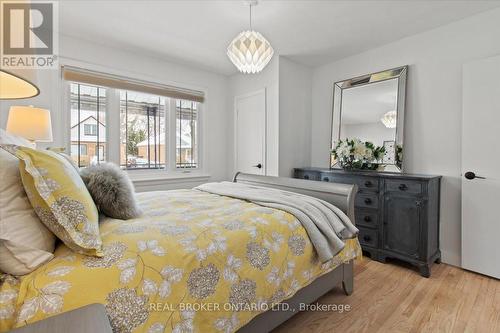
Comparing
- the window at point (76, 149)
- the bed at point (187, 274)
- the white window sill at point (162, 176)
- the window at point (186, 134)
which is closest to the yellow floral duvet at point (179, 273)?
the bed at point (187, 274)

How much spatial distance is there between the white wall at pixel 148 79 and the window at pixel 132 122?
11 centimetres

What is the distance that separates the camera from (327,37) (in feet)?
9.41

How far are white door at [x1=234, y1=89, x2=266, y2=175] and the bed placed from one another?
81.5 inches

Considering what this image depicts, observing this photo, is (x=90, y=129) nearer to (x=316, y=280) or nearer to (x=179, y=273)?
(x=179, y=273)

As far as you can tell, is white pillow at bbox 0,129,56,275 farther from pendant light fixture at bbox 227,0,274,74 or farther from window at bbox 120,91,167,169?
window at bbox 120,91,167,169

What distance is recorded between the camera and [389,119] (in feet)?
9.67

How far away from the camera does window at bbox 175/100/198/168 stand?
3834 mm

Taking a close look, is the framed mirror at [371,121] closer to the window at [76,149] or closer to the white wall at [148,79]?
the white wall at [148,79]

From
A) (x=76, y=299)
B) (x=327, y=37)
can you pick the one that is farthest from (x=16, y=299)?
(x=327, y=37)

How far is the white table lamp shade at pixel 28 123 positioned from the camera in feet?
6.88

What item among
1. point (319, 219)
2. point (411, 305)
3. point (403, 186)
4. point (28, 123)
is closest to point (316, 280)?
point (319, 219)

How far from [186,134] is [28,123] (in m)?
2.02

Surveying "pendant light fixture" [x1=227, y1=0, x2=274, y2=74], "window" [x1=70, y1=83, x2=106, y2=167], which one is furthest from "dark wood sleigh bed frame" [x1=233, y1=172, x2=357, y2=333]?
"window" [x1=70, y1=83, x2=106, y2=167]

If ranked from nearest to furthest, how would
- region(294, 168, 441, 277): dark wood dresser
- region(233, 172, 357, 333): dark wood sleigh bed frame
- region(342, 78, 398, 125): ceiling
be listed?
1. region(233, 172, 357, 333): dark wood sleigh bed frame
2. region(294, 168, 441, 277): dark wood dresser
3. region(342, 78, 398, 125): ceiling
